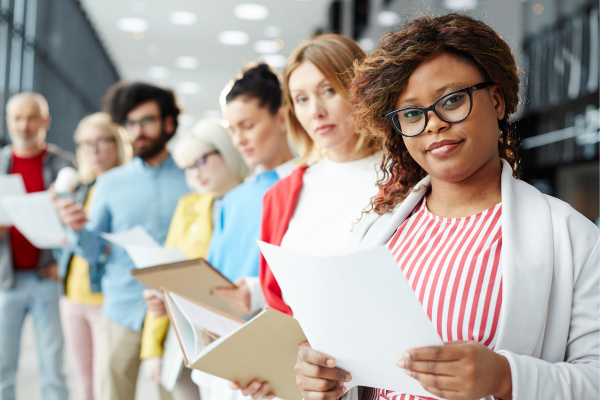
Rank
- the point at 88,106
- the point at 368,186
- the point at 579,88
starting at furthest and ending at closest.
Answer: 1. the point at 88,106
2. the point at 579,88
3. the point at 368,186

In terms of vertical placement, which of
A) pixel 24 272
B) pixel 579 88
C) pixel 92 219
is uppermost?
pixel 579 88

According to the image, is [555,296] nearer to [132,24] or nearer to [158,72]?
[132,24]

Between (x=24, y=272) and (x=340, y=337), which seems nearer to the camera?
(x=340, y=337)

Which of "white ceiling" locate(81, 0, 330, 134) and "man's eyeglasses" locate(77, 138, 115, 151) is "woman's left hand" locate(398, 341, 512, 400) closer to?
"man's eyeglasses" locate(77, 138, 115, 151)

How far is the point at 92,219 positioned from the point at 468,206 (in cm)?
212

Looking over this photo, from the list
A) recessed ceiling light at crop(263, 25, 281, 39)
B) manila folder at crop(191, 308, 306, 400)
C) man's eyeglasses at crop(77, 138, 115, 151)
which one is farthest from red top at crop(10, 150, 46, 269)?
recessed ceiling light at crop(263, 25, 281, 39)

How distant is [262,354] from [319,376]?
29cm

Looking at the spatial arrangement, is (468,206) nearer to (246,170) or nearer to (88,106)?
(246,170)

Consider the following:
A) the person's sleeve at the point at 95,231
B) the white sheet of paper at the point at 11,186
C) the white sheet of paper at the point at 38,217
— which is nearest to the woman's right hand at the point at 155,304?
the person's sleeve at the point at 95,231

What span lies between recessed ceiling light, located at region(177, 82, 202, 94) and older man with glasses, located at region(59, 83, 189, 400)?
10.5 m

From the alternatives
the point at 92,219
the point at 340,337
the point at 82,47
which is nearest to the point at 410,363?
the point at 340,337

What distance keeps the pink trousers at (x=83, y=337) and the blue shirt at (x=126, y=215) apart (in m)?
0.63

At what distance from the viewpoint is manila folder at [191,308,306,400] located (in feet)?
3.52

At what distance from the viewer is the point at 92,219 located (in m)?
2.60
